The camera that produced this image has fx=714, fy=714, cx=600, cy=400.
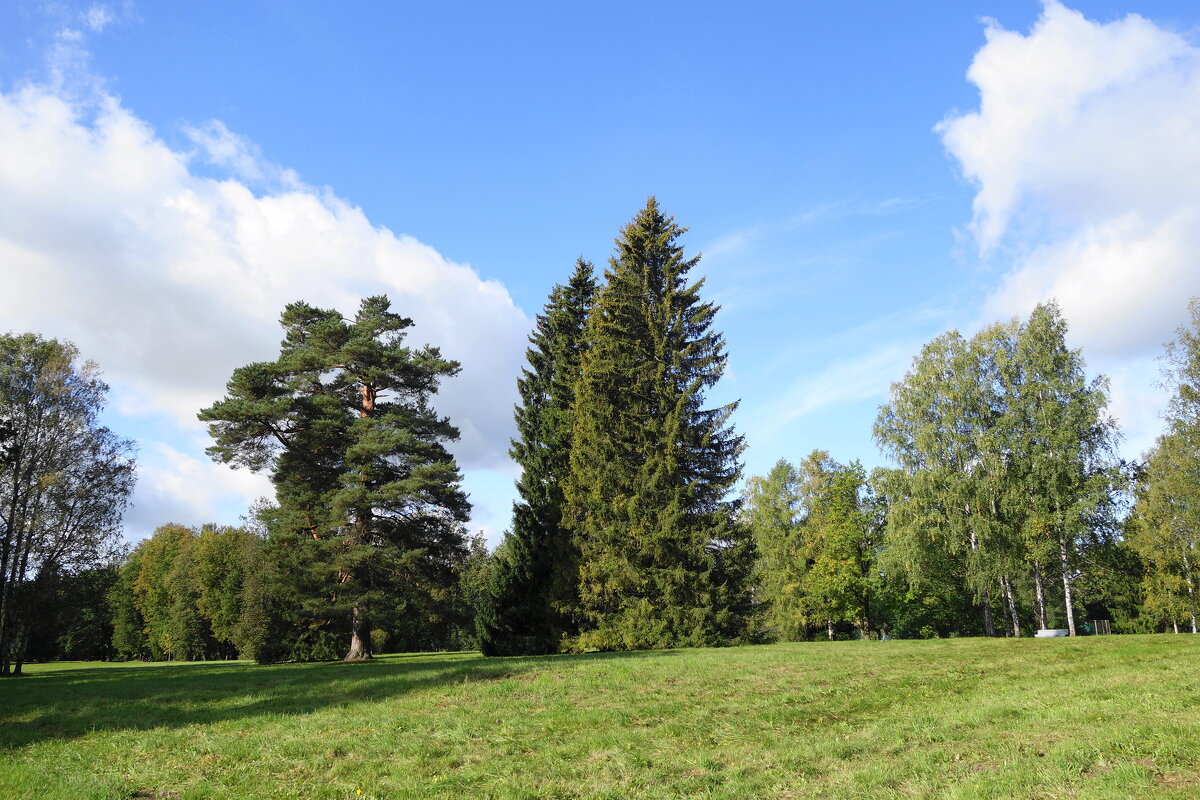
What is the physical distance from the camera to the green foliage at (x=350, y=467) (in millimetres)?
31328

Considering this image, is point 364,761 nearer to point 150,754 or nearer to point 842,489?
point 150,754

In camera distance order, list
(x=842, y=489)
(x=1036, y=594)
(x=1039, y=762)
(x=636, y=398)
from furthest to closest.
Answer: (x=842, y=489)
(x=1036, y=594)
(x=636, y=398)
(x=1039, y=762)

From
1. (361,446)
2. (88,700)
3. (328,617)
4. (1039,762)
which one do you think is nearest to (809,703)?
(1039,762)

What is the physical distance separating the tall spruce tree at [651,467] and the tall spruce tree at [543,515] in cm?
123

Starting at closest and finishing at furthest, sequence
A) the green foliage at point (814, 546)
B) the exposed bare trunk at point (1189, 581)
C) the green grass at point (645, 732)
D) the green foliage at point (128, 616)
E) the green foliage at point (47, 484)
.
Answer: the green grass at point (645, 732), the green foliage at point (47, 484), the exposed bare trunk at point (1189, 581), the green foliage at point (814, 546), the green foliage at point (128, 616)

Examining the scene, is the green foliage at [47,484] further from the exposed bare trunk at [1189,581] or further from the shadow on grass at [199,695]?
the exposed bare trunk at [1189,581]

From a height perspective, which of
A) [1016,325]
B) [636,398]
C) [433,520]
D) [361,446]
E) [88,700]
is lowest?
[88,700]

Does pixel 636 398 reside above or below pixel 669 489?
above

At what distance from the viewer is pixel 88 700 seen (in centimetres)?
1598

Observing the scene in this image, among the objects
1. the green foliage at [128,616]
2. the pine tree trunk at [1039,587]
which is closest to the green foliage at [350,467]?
the pine tree trunk at [1039,587]

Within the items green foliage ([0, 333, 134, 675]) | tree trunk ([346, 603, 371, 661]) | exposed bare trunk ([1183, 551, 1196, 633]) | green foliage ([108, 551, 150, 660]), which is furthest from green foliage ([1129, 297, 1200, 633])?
green foliage ([108, 551, 150, 660])

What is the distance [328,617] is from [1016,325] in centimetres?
3640

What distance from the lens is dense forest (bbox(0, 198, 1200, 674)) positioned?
30.1 meters

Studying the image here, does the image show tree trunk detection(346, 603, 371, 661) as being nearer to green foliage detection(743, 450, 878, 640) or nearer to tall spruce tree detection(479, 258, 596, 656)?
tall spruce tree detection(479, 258, 596, 656)
